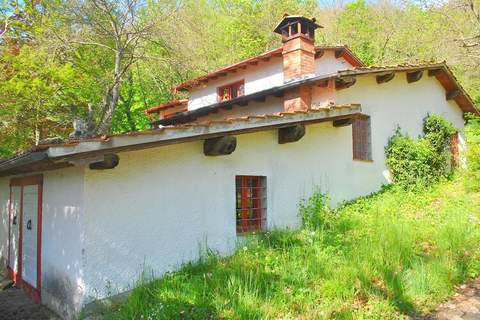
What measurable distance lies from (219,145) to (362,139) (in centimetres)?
620

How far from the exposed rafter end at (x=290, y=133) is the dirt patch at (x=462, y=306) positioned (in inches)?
154

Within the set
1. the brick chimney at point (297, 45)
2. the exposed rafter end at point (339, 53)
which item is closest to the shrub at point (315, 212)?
the brick chimney at point (297, 45)

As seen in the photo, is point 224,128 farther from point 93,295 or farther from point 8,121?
point 8,121

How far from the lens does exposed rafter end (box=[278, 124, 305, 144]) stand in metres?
7.62

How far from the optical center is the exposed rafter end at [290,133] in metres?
7.62

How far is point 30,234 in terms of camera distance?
707 cm

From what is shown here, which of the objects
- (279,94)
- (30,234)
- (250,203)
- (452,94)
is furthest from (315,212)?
(452,94)

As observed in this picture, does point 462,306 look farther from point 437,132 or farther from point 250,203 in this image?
point 437,132

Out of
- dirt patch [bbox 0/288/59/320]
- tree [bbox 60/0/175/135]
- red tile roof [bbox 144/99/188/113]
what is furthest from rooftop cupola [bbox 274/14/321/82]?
dirt patch [bbox 0/288/59/320]

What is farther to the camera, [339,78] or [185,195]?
[339,78]

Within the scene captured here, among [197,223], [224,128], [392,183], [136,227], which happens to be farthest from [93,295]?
[392,183]

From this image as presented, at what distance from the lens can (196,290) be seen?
16.0 ft

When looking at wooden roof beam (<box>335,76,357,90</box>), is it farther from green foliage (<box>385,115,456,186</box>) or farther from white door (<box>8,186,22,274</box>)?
white door (<box>8,186,22,274</box>)

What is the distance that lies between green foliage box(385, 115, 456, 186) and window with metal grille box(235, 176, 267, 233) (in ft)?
18.7
